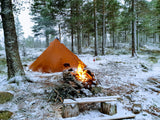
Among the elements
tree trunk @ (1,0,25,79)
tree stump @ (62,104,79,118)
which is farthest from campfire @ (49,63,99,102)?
tree trunk @ (1,0,25,79)

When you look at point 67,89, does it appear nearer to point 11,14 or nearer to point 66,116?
point 66,116

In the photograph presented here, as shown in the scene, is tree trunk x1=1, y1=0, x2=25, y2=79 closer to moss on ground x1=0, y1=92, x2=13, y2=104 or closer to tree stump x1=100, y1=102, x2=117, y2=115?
moss on ground x1=0, y1=92, x2=13, y2=104

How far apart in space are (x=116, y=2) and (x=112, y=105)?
12765 millimetres

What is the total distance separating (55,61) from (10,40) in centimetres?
293

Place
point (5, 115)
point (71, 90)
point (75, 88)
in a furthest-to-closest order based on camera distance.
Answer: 1. point (75, 88)
2. point (71, 90)
3. point (5, 115)

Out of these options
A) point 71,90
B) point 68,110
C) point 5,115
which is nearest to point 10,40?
point 5,115

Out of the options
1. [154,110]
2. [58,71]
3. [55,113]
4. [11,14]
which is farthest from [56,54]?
[154,110]

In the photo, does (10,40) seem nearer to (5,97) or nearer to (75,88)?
(5,97)

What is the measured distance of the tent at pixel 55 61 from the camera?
21.6ft

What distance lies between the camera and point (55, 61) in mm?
6699

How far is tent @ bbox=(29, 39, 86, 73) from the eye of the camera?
6586mm

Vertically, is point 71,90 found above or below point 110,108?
above

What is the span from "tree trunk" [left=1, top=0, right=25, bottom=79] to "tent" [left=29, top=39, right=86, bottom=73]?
197 cm

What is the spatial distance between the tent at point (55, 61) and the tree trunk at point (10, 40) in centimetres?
197
